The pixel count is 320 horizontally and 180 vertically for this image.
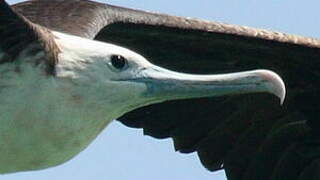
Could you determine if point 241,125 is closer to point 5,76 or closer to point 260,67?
point 260,67

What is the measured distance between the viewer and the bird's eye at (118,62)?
11875 millimetres

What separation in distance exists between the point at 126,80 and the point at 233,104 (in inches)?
179

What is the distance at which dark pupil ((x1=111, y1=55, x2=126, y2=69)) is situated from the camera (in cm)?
1188

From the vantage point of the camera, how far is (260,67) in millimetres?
15586

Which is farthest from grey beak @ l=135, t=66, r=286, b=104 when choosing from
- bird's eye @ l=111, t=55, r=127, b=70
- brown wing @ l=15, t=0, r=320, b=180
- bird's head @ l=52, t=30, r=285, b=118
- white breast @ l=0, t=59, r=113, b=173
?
brown wing @ l=15, t=0, r=320, b=180

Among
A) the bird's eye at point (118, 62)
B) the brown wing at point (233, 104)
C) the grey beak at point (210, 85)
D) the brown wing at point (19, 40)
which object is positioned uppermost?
the brown wing at point (19, 40)

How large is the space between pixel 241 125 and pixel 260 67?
1054 mm

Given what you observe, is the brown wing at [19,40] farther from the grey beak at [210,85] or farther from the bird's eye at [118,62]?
the grey beak at [210,85]

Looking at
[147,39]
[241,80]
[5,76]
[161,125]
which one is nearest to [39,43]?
[5,76]

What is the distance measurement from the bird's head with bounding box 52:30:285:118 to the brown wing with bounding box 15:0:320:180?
2.12 metres

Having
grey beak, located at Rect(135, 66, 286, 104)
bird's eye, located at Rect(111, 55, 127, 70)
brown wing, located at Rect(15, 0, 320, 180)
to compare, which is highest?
bird's eye, located at Rect(111, 55, 127, 70)

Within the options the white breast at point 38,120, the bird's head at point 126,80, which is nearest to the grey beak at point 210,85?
the bird's head at point 126,80

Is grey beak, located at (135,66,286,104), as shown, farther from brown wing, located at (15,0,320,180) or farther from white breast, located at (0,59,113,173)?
brown wing, located at (15,0,320,180)

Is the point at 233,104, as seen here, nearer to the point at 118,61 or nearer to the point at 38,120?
the point at 118,61
